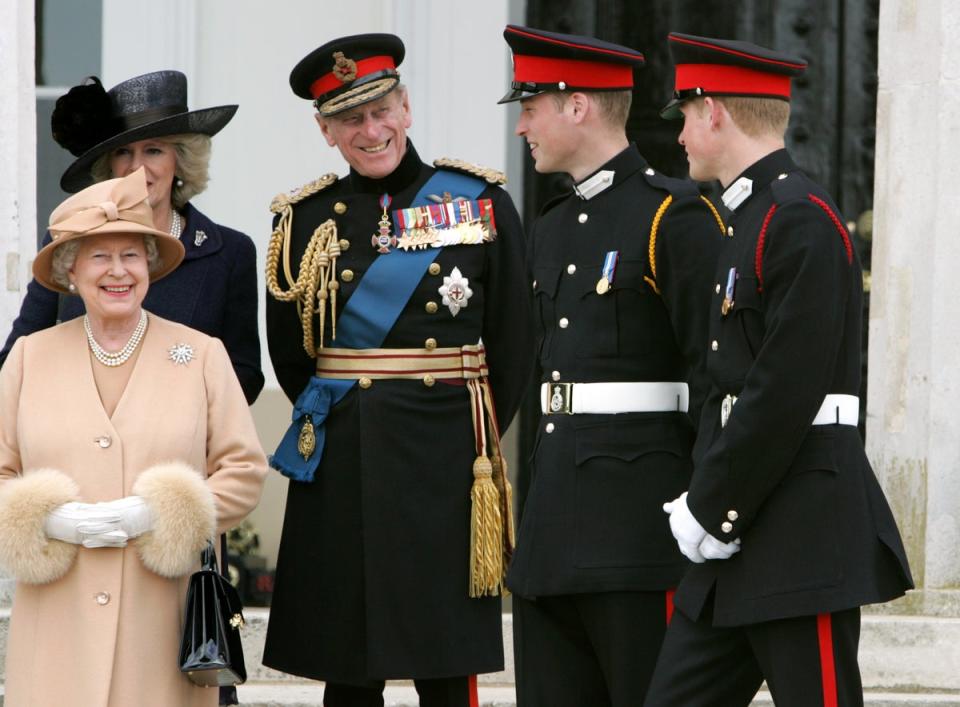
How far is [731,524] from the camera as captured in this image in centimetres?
429

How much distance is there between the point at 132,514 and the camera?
15.1 ft

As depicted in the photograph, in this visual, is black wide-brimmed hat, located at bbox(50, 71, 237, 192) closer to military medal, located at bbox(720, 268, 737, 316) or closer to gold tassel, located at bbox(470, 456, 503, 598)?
gold tassel, located at bbox(470, 456, 503, 598)

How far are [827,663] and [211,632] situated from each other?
1.37 m

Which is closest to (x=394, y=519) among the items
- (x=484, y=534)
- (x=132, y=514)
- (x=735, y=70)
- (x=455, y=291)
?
(x=484, y=534)

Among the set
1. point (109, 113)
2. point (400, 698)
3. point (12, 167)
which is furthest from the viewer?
point (12, 167)

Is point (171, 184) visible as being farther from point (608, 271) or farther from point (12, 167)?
point (12, 167)

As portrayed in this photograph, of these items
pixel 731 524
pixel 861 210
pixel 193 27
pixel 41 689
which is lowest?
pixel 41 689

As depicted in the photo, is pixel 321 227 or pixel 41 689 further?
pixel 321 227

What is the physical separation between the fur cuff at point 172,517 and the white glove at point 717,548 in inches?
44.4

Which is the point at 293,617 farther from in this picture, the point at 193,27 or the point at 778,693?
the point at 193,27

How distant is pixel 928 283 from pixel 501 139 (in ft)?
5.98

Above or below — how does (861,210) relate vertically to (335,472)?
above

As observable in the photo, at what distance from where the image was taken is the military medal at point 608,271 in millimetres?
4773

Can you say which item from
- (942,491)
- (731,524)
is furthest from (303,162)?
(731,524)
